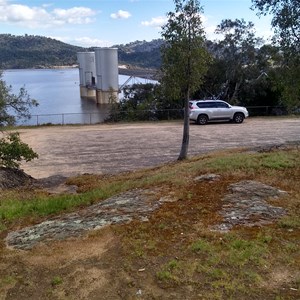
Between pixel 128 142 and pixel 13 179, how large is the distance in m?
8.98

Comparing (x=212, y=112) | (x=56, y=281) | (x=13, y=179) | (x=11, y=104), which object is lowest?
(x=13, y=179)

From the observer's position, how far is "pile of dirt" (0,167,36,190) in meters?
12.8

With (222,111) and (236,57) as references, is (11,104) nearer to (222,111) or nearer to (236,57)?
(222,111)

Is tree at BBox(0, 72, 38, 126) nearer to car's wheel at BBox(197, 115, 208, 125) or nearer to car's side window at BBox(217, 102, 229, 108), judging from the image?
car's wheel at BBox(197, 115, 208, 125)

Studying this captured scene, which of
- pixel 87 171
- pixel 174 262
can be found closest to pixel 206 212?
pixel 174 262

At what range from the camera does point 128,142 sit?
70.7ft

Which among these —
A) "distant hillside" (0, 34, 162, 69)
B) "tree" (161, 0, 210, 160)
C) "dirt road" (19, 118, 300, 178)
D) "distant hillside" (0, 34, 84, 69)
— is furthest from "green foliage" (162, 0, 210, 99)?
"distant hillside" (0, 34, 84, 69)

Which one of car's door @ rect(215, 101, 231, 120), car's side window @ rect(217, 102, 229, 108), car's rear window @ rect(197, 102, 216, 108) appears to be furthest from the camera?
car's side window @ rect(217, 102, 229, 108)

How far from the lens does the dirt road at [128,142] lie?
16.5 meters

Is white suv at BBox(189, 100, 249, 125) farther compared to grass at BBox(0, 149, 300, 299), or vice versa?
white suv at BBox(189, 100, 249, 125)

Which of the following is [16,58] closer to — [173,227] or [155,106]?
[155,106]

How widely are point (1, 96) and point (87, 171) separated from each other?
13.2 feet

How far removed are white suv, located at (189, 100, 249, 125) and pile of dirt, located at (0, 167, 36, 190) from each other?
51.4ft

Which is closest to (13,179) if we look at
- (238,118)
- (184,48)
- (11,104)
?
(11,104)
